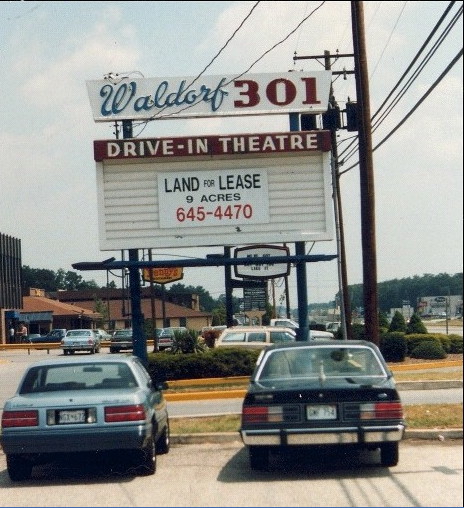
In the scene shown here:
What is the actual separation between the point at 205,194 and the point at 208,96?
7.54 feet

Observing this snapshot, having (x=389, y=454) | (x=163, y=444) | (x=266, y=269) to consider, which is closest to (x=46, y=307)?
(x=266, y=269)

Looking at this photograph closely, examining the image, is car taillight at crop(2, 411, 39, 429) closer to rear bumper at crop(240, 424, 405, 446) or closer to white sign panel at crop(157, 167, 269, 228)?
rear bumper at crop(240, 424, 405, 446)

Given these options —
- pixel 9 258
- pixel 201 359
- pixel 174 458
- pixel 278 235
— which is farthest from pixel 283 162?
pixel 9 258

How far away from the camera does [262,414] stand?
9453 mm

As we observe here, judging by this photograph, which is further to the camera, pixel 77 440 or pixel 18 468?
pixel 18 468

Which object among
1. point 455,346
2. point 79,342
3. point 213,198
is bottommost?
point 79,342

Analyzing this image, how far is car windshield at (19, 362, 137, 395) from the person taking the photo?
33.8ft

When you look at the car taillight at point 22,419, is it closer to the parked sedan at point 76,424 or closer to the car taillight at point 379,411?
the parked sedan at point 76,424

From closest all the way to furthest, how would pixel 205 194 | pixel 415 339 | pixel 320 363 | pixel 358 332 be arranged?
pixel 320 363, pixel 205 194, pixel 415 339, pixel 358 332

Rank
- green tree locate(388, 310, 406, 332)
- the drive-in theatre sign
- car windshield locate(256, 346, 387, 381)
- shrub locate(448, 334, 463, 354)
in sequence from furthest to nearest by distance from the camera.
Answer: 1. green tree locate(388, 310, 406, 332)
2. shrub locate(448, 334, 463, 354)
3. the drive-in theatre sign
4. car windshield locate(256, 346, 387, 381)

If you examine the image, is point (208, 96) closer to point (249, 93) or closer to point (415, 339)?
point (249, 93)

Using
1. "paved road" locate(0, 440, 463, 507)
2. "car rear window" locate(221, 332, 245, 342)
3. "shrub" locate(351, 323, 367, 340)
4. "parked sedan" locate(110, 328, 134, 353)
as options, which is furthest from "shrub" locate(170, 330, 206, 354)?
"parked sedan" locate(110, 328, 134, 353)

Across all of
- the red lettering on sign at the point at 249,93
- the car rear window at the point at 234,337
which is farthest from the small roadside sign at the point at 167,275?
the red lettering on sign at the point at 249,93

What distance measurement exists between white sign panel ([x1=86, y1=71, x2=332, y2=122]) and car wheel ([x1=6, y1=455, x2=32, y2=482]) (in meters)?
11.8
